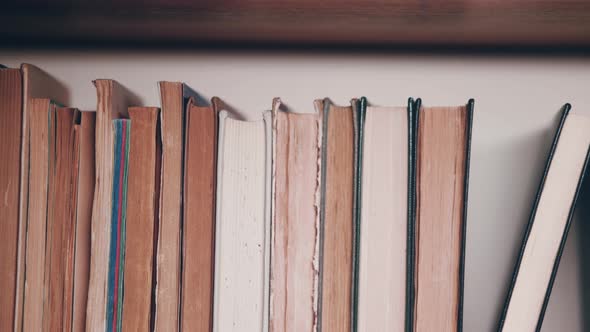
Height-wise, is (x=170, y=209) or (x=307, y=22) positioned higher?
(x=307, y=22)

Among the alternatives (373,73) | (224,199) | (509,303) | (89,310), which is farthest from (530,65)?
(89,310)

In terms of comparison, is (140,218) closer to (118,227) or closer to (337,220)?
(118,227)

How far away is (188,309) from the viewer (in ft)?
1.70

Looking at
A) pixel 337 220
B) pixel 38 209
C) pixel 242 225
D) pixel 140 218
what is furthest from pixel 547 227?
pixel 38 209

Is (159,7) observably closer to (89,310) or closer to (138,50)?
(138,50)

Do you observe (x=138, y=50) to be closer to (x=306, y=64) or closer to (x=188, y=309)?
(x=306, y=64)

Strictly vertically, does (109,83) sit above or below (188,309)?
above

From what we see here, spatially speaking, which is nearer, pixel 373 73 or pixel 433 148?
pixel 433 148

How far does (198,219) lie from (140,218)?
6 cm

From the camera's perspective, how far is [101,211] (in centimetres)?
53

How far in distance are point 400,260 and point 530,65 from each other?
0.37m

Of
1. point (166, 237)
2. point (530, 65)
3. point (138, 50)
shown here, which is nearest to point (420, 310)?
point (166, 237)

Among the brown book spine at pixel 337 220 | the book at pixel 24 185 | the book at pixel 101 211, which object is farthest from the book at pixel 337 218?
the book at pixel 24 185

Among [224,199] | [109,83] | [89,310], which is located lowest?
[89,310]
